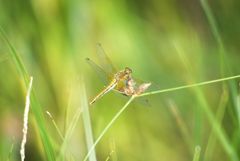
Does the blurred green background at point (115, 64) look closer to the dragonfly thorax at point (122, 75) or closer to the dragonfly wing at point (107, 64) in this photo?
the dragonfly wing at point (107, 64)

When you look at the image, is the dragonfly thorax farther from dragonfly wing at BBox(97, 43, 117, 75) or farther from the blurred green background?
the blurred green background

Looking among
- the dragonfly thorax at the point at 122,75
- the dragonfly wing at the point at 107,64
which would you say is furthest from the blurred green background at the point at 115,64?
the dragonfly thorax at the point at 122,75

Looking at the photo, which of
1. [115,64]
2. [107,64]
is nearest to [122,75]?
[107,64]

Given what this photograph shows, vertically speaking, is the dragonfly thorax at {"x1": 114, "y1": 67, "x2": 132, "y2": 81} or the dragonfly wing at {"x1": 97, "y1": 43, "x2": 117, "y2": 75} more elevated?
the dragonfly wing at {"x1": 97, "y1": 43, "x2": 117, "y2": 75}

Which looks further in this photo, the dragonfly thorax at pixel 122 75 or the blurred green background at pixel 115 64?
the blurred green background at pixel 115 64

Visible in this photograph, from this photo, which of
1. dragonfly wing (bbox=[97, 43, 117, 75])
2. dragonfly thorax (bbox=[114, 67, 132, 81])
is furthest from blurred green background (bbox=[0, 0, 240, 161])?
dragonfly thorax (bbox=[114, 67, 132, 81])

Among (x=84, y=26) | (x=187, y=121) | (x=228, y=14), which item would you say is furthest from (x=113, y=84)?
(x=228, y=14)

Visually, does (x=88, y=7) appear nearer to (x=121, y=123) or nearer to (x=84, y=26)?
(x=84, y=26)

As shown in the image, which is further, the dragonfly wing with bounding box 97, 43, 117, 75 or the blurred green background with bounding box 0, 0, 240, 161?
the blurred green background with bounding box 0, 0, 240, 161
